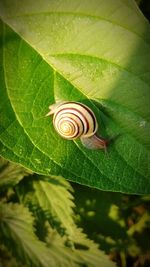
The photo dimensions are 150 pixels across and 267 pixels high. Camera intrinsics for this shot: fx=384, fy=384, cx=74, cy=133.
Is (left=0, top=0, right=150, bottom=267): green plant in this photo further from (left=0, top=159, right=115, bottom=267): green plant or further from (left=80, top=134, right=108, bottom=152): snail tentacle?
(left=0, top=159, right=115, bottom=267): green plant

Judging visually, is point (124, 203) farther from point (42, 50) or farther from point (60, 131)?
point (42, 50)

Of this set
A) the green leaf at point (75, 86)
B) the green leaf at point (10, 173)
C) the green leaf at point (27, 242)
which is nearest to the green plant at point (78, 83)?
the green leaf at point (75, 86)

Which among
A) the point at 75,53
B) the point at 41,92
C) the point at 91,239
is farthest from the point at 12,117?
the point at 91,239

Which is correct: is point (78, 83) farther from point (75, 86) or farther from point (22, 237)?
point (22, 237)

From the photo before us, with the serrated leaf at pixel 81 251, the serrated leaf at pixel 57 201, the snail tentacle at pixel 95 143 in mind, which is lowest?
the serrated leaf at pixel 81 251

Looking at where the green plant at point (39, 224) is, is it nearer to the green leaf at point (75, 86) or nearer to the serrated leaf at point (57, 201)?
the serrated leaf at point (57, 201)

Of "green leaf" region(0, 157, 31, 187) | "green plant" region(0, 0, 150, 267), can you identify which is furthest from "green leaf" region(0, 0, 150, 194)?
"green leaf" region(0, 157, 31, 187)

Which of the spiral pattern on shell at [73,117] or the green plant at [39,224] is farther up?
the spiral pattern on shell at [73,117]

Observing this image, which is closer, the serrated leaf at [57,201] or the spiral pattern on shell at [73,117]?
the spiral pattern on shell at [73,117]
